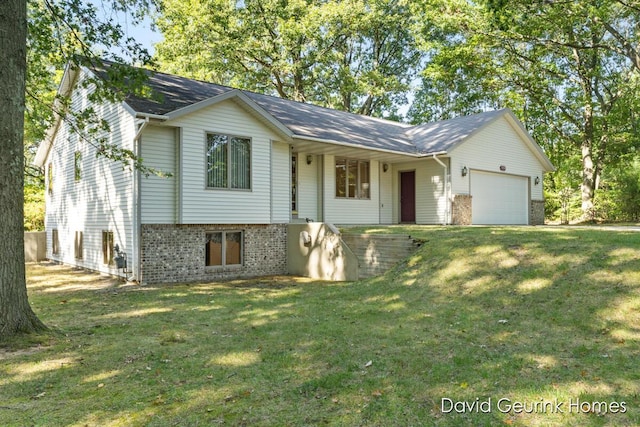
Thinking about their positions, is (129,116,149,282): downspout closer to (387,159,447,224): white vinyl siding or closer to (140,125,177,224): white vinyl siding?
(140,125,177,224): white vinyl siding

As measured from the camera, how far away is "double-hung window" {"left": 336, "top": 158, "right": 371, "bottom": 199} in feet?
51.4

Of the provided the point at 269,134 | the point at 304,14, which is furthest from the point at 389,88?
the point at 269,134

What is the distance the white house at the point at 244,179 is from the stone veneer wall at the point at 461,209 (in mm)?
57

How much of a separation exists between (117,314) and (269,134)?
6799 mm

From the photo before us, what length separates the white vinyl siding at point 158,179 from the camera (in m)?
10.6

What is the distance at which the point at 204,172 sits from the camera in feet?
37.0

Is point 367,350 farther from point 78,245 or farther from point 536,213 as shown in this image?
point 536,213

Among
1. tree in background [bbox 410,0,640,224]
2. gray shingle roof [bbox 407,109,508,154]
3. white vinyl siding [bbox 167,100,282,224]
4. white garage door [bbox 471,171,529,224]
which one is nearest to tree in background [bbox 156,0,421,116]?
tree in background [bbox 410,0,640,224]

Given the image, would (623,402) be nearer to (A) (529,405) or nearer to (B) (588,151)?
(A) (529,405)

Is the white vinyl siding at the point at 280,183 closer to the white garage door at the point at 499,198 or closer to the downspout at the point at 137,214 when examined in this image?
the downspout at the point at 137,214

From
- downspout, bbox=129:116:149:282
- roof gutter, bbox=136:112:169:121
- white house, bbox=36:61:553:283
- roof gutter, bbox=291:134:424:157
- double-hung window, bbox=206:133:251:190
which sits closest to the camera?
roof gutter, bbox=136:112:169:121

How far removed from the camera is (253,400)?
3.75 meters

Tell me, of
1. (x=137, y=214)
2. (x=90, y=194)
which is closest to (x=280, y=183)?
(x=137, y=214)

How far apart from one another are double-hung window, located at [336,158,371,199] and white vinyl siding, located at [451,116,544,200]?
3.21 meters
